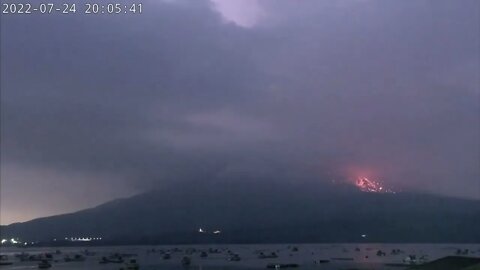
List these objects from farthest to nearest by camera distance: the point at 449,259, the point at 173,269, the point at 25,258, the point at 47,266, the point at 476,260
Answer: the point at 25,258, the point at 47,266, the point at 173,269, the point at 449,259, the point at 476,260

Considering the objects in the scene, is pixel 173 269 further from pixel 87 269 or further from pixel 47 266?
pixel 47 266

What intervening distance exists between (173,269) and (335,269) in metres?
21.7

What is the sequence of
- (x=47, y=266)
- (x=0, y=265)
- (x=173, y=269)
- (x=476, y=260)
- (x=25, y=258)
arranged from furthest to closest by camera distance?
(x=25, y=258) → (x=0, y=265) → (x=47, y=266) → (x=173, y=269) → (x=476, y=260)

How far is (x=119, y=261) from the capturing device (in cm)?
10688

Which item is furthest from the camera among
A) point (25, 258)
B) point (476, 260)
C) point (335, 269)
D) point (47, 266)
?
point (25, 258)

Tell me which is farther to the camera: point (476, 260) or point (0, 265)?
point (0, 265)

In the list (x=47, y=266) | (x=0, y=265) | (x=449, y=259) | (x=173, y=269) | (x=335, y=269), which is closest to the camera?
(x=449, y=259)

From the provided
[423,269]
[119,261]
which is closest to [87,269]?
[119,261]

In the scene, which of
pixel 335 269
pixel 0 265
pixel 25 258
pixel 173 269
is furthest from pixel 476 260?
pixel 25 258

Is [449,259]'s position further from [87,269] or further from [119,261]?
[119,261]

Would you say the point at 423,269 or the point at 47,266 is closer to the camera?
the point at 423,269

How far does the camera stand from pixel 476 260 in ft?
147

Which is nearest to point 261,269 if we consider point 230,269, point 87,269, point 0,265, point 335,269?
point 230,269

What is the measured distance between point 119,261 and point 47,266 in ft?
51.9
